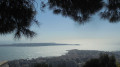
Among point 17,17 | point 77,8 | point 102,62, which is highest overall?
point 77,8

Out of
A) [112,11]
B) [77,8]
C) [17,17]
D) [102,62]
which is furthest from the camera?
[102,62]

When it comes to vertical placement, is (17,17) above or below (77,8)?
below

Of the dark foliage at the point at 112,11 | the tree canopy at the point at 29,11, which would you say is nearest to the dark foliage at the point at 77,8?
the tree canopy at the point at 29,11

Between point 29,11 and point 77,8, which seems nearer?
point 29,11

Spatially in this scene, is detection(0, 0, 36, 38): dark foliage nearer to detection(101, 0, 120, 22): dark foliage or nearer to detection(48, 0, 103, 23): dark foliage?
detection(48, 0, 103, 23): dark foliage

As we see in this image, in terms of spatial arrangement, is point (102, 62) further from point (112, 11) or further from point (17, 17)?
point (17, 17)

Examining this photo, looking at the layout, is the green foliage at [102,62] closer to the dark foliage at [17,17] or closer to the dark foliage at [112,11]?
the dark foliage at [112,11]

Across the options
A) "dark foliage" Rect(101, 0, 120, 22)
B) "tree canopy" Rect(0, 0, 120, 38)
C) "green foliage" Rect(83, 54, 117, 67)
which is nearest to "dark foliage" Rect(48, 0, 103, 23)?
"tree canopy" Rect(0, 0, 120, 38)

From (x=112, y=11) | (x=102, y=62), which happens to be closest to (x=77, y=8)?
(x=112, y=11)
